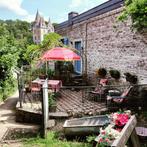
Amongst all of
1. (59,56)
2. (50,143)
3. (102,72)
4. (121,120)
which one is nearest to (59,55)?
(59,56)

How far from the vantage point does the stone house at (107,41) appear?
26.7 feet

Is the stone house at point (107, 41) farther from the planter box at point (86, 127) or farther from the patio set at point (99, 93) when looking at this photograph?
the planter box at point (86, 127)

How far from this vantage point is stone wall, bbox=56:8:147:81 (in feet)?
26.3

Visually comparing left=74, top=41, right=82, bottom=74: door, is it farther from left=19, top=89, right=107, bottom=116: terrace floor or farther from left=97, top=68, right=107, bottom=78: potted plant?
left=19, top=89, right=107, bottom=116: terrace floor

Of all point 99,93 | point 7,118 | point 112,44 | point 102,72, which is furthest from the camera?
point 102,72

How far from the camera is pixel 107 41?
993 cm

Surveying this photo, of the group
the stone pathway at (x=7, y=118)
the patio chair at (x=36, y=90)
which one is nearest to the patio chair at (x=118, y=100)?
the stone pathway at (x=7, y=118)

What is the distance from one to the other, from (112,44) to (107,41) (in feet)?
1.45

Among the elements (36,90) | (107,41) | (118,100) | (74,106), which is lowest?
(74,106)

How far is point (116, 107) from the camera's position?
286 inches

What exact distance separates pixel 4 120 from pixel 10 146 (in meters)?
2.10

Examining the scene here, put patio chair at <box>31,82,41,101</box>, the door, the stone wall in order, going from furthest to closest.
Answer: the door < patio chair at <box>31,82,41,101</box> < the stone wall

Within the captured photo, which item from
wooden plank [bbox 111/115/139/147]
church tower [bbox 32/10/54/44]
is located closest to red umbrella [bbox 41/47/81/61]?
wooden plank [bbox 111/115/139/147]

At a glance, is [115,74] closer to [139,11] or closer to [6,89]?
[139,11]
